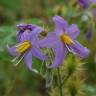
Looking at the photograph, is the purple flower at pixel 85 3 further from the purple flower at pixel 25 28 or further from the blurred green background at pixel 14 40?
the purple flower at pixel 25 28

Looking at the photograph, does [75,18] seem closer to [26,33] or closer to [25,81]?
[25,81]

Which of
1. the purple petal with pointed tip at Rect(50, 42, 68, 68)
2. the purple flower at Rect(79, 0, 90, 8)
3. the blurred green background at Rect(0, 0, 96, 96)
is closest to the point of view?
the purple petal with pointed tip at Rect(50, 42, 68, 68)

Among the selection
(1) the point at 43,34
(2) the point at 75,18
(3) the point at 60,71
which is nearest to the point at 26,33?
(1) the point at 43,34

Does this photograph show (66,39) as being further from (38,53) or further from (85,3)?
(85,3)

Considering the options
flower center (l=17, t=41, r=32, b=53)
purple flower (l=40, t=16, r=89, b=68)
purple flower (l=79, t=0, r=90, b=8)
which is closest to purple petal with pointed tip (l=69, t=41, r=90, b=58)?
purple flower (l=40, t=16, r=89, b=68)

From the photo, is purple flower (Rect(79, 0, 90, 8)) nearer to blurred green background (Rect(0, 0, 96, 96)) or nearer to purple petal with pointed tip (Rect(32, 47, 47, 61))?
blurred green background (Rect(0, 0, 96, 96))

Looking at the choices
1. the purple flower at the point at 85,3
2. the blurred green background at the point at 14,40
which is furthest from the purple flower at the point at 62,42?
the purple flower at the point at 85,3
